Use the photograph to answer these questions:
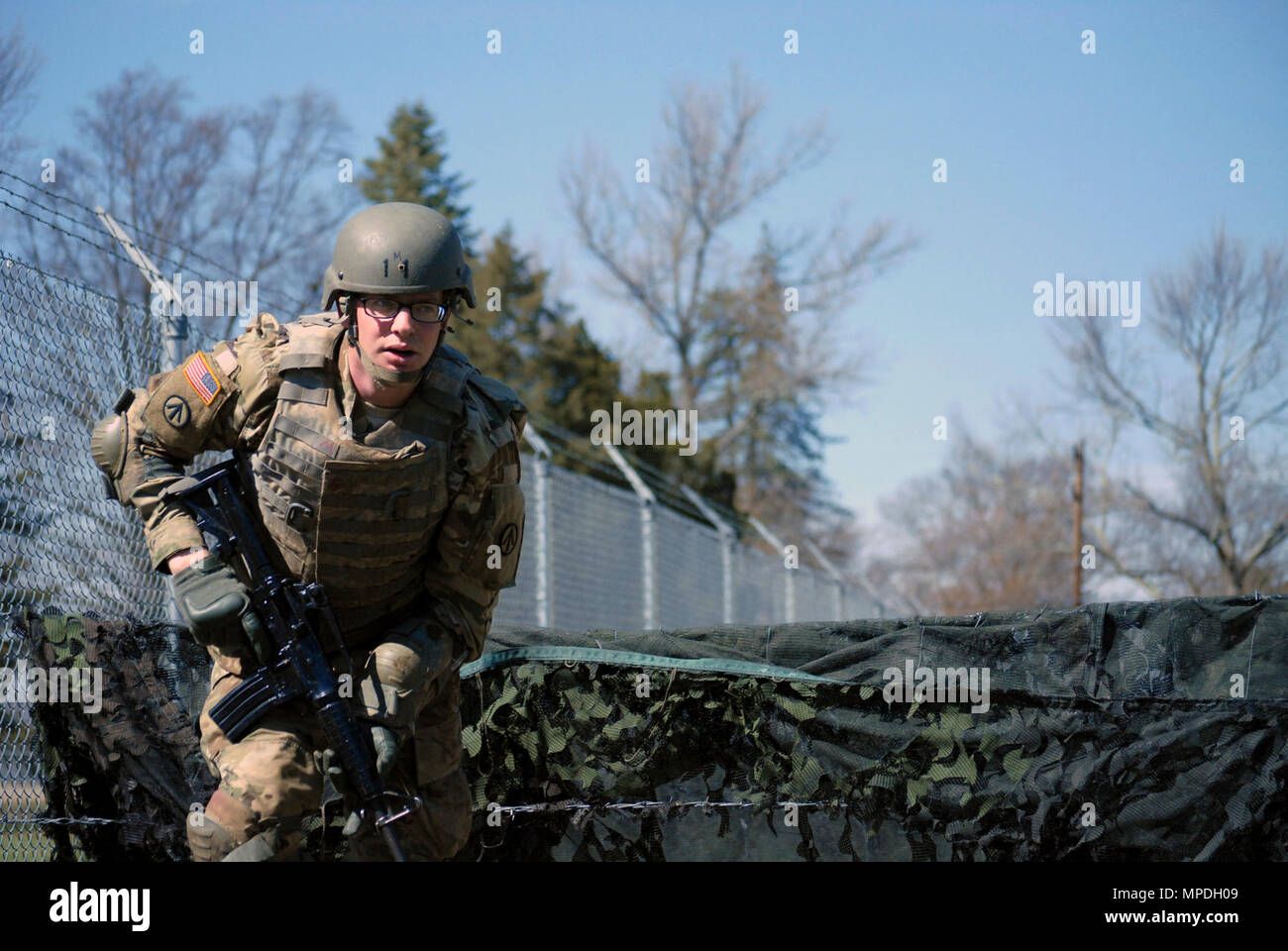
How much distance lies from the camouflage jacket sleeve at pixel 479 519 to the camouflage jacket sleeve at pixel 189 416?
1.79 feet

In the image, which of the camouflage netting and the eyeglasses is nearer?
the eyeglasses

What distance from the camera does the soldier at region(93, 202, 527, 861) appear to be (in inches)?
130

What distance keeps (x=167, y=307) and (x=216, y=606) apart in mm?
2026

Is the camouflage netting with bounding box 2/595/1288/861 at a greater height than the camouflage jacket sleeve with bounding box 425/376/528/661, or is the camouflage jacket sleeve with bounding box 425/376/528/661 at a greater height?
the camouflage jacket sleeve with bounding box 425/376/528/661

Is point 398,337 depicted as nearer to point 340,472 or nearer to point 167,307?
point 340,472

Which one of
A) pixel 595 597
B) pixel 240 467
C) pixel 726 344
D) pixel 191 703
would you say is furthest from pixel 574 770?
pixel 726 344

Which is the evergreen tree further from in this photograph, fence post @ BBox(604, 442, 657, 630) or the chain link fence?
the chain link fence

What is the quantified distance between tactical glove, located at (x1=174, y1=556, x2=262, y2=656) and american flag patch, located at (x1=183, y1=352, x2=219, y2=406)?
1.49ft

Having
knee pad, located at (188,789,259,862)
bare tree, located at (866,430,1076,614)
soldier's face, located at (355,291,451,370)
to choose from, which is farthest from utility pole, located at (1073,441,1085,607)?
knee pad, located at (188,789,259,862)

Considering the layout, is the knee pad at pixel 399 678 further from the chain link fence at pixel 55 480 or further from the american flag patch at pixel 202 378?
the chain link fence at pixel 55 480

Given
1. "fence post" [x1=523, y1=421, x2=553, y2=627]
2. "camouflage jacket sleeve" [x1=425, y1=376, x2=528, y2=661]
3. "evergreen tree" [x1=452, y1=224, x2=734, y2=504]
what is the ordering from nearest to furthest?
"camouflage jacket sleeve" [x1=425, y1=376, x2=528, y2=661], "fence post" [x1=523, y1=421, x2=553, y2=627], "evergreen tree" [x1=452, y1=224, x2=734, y2=504]

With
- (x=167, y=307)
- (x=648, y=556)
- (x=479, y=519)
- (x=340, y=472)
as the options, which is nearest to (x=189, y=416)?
(x=340, y=472)
